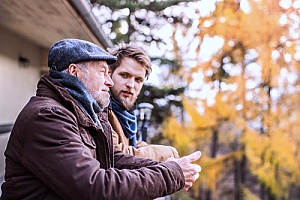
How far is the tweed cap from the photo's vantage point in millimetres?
1184

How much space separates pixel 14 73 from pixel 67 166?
4.78m

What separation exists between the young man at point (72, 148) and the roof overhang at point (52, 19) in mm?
1870

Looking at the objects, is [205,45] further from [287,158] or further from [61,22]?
[61,22]

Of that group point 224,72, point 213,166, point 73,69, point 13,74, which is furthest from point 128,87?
point 213,166

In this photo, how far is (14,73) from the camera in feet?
17.6

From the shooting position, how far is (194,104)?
1120 cm

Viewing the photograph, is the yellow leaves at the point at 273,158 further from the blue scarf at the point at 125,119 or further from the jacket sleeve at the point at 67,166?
the jacket sleeve at the point at 67,166

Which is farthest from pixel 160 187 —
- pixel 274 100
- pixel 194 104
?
pixel 274 100

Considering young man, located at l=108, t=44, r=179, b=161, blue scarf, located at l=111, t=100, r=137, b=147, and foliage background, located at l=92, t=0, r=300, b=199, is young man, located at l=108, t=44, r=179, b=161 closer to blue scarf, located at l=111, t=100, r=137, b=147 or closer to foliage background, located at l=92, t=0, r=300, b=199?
blue scarf, located at l=111, t=100, r=137, b=147

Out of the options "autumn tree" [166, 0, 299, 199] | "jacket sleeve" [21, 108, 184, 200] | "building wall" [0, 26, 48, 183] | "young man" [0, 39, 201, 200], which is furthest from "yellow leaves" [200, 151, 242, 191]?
"jacket sleeve" [21, 108, 184, 200]

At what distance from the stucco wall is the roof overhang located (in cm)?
24

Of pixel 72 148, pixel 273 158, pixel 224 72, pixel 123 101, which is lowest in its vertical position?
pixel 273 158

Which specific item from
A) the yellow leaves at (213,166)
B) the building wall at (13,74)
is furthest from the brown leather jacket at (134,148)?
the yellow leaves at (213,166)

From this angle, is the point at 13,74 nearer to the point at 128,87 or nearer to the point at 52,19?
the point at 52,19
